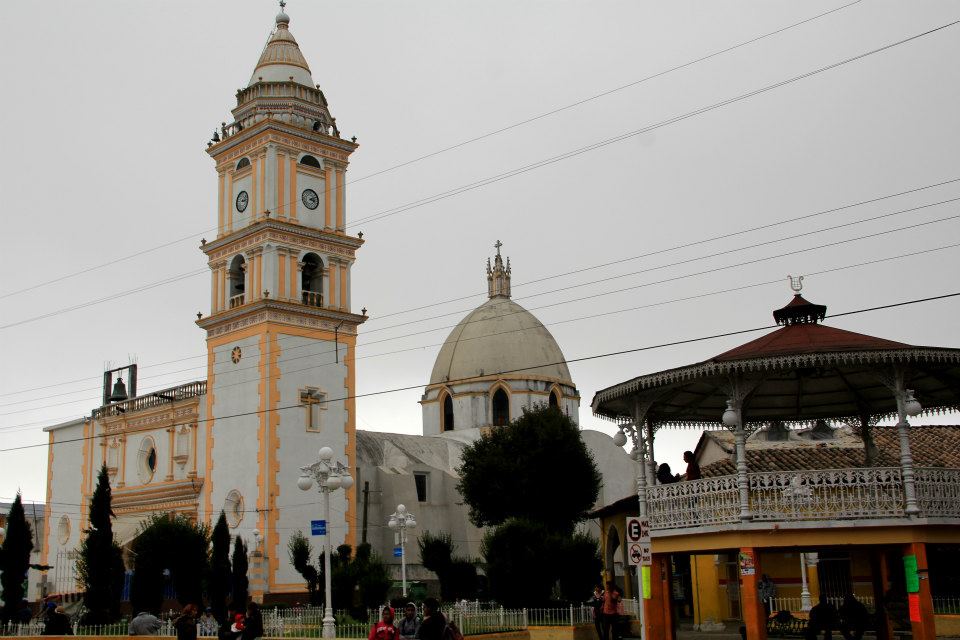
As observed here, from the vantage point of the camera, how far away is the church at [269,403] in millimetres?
43094

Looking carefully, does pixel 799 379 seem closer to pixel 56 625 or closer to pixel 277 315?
pixel 56 625

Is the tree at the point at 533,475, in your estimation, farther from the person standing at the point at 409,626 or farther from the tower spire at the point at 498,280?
the person standing at the point at 409,626

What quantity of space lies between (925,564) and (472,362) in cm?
3991

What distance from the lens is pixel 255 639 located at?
18.3 m

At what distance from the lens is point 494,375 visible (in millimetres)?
56750

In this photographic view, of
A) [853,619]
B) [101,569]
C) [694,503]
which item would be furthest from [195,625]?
[101,569]

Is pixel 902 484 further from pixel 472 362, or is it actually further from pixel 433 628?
pixel 472 362

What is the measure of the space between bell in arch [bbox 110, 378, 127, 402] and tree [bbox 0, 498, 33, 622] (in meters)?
19.8

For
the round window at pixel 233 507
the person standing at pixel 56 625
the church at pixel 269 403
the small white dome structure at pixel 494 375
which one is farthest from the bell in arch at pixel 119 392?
the person standing at pixel 56 625

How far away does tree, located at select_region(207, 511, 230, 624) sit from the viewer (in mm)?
31078

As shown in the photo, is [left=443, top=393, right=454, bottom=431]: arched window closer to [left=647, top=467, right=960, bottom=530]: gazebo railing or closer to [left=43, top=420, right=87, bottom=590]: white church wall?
[left=43, top=420, right=87, bottom=590]: white church wall

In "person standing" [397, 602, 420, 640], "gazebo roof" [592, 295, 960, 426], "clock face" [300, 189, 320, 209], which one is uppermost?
"clock face" [300, 189, 320, 209]

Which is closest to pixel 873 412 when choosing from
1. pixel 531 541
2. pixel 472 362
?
pixel 531 541

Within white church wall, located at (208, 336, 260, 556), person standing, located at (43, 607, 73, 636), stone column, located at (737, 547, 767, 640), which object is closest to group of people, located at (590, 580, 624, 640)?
stone column, located at (737, 547, 767, 640)
